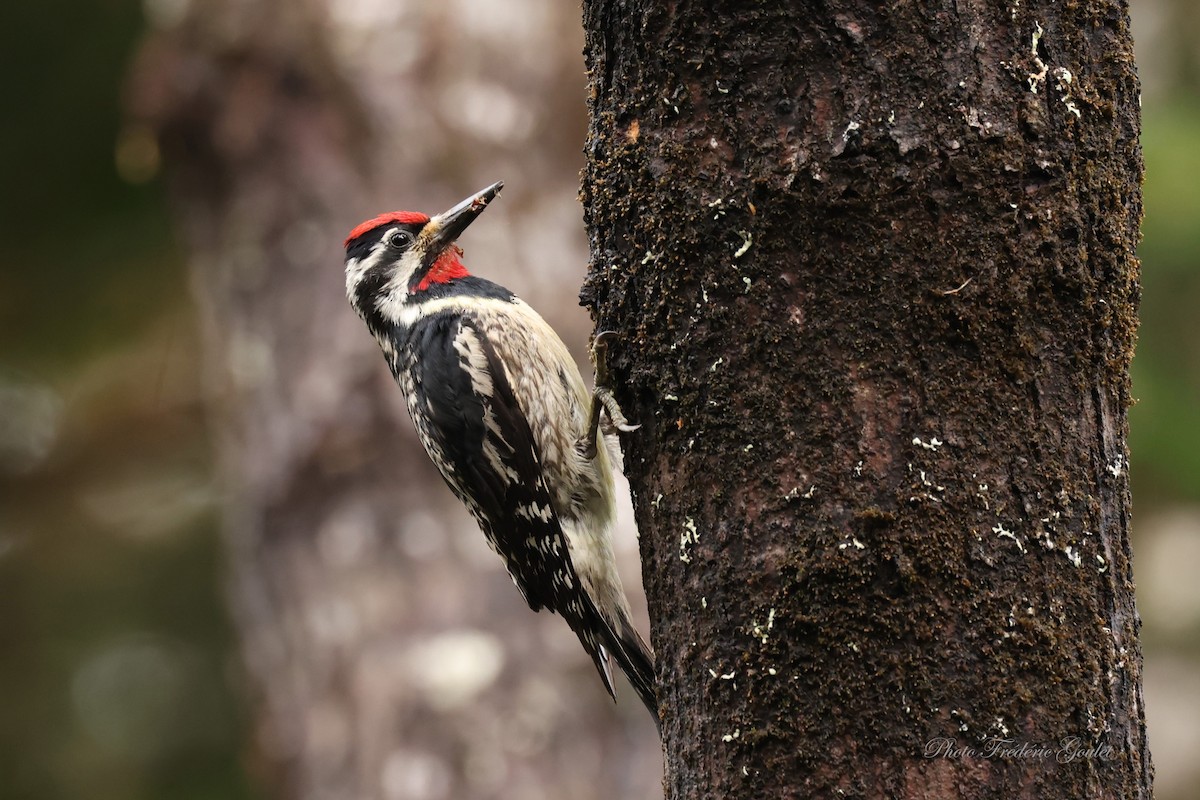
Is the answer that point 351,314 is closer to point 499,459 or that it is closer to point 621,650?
point 499,459

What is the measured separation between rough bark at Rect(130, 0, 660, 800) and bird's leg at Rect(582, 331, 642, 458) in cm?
167

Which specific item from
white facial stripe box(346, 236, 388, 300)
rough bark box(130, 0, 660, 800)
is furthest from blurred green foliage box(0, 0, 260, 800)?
white facial stripe box(346, 236, 388, 300)

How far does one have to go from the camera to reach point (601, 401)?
3.05 m

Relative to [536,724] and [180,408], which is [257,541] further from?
[180,408]

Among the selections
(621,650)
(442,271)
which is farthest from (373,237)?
(621,650)

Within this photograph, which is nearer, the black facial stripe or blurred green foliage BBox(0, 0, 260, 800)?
the black facial stripe

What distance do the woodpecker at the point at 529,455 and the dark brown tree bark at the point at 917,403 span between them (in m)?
1.63

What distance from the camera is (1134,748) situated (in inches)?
70.7

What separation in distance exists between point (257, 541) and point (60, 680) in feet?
15.6

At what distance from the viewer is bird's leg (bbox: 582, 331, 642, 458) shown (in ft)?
7.36

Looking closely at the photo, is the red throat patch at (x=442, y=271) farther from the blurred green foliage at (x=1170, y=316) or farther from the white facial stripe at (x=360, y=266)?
the blurred green foliage at (x=1170, y=316)

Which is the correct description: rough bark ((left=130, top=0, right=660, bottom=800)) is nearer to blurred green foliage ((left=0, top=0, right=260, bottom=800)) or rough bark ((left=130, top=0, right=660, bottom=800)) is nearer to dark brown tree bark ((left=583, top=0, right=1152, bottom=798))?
blurred green foliage ((left=0, top=0, right=260, bottom=800))

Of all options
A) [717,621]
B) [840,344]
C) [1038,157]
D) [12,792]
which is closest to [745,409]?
[840,344]

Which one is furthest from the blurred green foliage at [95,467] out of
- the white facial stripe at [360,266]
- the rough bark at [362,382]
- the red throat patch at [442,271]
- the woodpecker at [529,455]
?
the woodpecker at [529,455]
